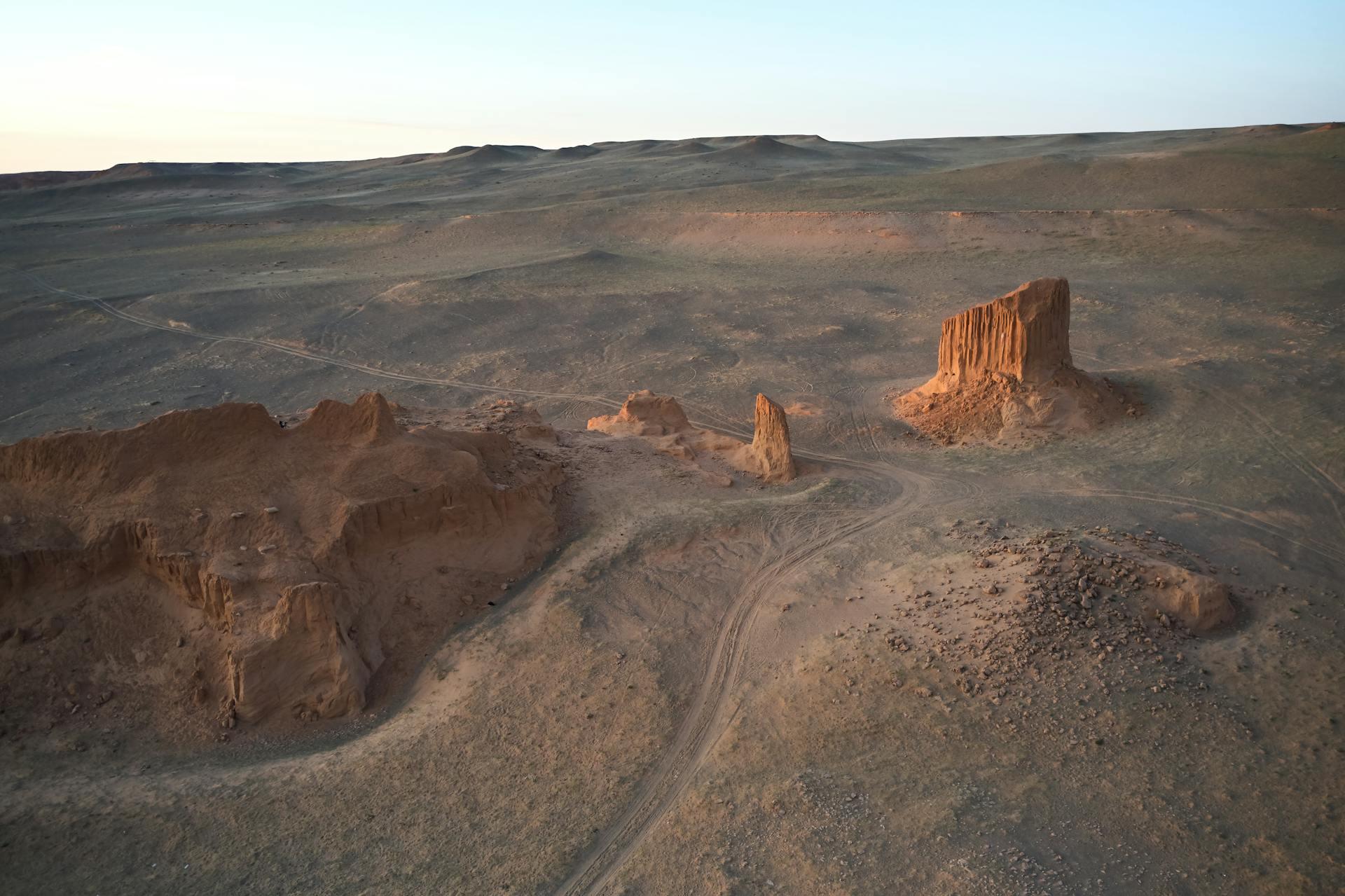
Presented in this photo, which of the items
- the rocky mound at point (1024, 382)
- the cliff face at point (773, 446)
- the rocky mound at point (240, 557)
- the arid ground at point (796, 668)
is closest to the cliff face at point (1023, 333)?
the rocky mound at point (1024, 382)

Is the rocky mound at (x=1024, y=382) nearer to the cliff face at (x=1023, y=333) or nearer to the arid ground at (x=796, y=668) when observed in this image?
the cliff face at (x=1023, y=333)

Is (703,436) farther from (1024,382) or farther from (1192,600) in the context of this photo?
(1192,600)

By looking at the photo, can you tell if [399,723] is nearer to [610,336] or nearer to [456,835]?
[456,835]

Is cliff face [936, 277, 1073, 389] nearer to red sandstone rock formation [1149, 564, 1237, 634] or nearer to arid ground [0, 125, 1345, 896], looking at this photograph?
arid ground [0, 125, 1345, 896]

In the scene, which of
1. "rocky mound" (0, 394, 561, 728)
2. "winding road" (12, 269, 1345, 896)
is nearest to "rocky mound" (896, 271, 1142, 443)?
"winding road" (12, 269, 1345, 896)

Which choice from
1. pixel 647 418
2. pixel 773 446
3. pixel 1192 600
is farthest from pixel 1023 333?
pixel 1192 600

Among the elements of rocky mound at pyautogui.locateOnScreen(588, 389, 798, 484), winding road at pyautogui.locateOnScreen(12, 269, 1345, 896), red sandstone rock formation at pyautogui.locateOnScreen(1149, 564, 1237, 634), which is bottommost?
winding road at pyautogui.locateOnScreen(12, 269, 1345, 896)
